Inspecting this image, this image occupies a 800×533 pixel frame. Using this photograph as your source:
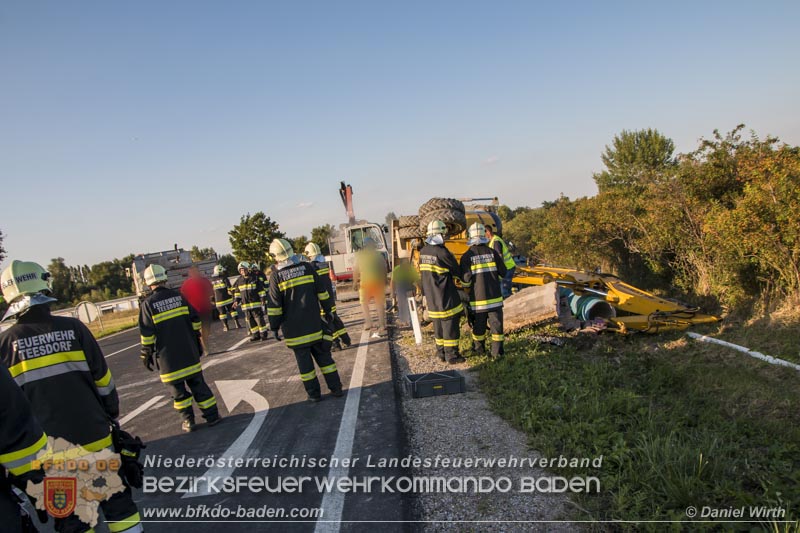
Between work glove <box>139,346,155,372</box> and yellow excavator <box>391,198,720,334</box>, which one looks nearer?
work glove <box>139,346,155,372</box>

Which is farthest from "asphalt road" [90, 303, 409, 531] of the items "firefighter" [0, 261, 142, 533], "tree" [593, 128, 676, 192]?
"tree" [593, 128, 676, 192]

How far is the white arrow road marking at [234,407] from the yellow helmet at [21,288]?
6.50 ft

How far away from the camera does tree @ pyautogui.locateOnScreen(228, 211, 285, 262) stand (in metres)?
30.3

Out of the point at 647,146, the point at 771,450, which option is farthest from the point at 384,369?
the point at 647,146

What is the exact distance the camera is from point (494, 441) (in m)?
3.89

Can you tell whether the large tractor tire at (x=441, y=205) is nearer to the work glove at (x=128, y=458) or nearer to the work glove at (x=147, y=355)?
the work glove at (x=147, y=355)

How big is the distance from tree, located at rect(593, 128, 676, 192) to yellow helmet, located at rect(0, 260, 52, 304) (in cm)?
3356

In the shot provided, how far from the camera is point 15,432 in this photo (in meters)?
2.14

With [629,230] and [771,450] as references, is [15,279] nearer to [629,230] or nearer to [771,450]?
[771,450]

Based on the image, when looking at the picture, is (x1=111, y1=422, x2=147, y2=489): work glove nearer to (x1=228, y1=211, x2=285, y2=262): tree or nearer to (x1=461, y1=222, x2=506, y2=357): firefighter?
(x1=461, y1=222, x2=506, y2=357): firefighter

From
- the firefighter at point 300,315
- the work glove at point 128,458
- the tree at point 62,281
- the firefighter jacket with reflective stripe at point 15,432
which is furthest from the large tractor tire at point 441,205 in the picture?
the tree at point 62,281

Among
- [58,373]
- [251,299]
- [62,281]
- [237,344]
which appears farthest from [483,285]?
[62,281]

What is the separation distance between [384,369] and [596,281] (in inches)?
178

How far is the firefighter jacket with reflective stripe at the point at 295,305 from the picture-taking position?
5449 millimetres
